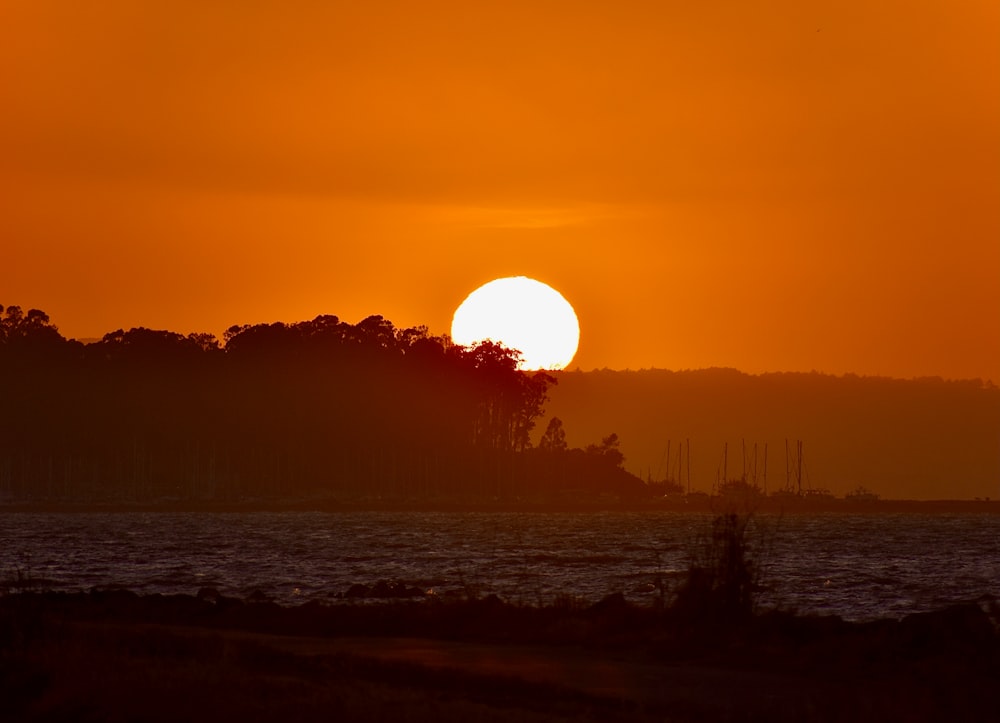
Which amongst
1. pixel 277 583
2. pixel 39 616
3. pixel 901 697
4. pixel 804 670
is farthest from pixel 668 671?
pixel 277 583

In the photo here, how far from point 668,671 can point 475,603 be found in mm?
9984

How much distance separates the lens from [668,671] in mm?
29828

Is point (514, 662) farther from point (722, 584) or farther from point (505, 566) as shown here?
point (505, 566)

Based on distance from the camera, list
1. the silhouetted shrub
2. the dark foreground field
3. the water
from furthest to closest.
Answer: the water → the silhouetted shrub → the dark foreground field

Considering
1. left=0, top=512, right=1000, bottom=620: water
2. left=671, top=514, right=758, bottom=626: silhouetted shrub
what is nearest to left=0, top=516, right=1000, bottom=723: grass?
left=671, top=514, right=758, bottom=626: silhouetted shrub

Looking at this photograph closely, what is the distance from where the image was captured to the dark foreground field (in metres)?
25.8

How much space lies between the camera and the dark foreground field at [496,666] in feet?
84.6

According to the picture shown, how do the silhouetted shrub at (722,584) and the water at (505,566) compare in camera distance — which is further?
the water at (505,566)

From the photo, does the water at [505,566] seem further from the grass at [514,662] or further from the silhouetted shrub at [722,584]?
the grass at [514,662]

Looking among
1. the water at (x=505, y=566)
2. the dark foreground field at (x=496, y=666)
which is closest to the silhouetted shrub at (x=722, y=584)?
the dark foreground field at (x=496, y=666)

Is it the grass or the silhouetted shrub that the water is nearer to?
the silhouetted shrub

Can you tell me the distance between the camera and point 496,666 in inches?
1200

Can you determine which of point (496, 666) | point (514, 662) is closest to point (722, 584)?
point (514, 662)

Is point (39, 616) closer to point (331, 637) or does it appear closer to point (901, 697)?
point (331, 637)
